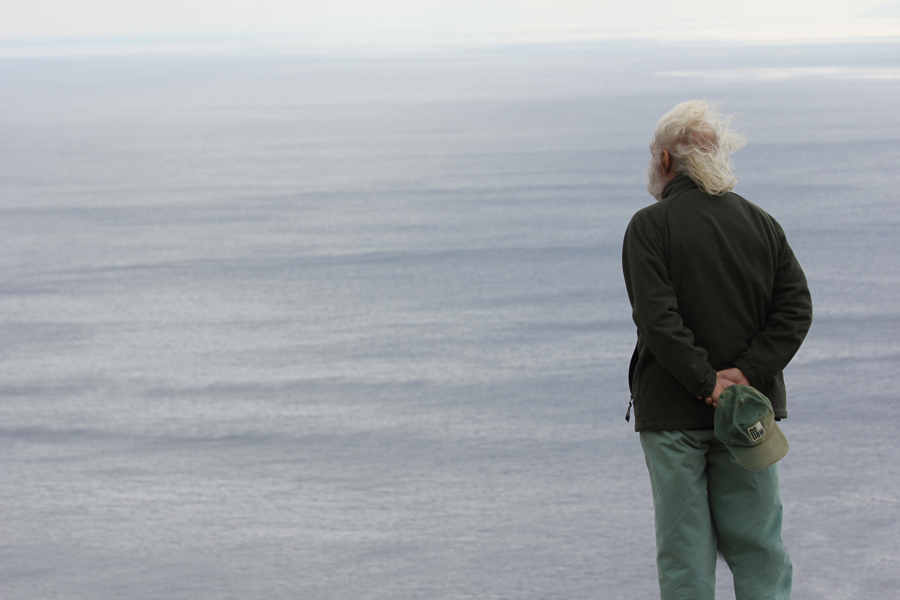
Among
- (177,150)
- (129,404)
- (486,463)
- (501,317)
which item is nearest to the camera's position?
(486,463)

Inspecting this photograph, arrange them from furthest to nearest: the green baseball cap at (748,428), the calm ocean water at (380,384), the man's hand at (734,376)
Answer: the calm ocean water at (380,384), the man's hand at (734,376), the green baseball cap at (748,428)

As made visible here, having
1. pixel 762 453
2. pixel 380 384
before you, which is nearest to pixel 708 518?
pixel 762 453

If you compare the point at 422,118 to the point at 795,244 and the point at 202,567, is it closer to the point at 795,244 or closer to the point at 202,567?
the point at 795,244

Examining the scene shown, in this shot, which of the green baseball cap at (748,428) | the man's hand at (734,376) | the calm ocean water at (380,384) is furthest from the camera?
the calm ocean water at (380,384)

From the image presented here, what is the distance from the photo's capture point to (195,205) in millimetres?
11086

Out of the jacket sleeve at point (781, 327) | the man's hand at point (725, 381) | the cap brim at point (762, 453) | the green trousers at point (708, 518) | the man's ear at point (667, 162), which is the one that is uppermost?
the man's ear at point (667, 162)

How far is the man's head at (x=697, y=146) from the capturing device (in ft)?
7.60

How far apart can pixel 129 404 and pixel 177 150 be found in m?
12.7

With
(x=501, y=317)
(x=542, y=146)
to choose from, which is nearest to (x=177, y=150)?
(x=542, y=146)

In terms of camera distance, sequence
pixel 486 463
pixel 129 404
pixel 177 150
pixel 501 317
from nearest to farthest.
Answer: pixel 486 463 < pixel 129 404 < pixel 501 317 < pixel 177 150

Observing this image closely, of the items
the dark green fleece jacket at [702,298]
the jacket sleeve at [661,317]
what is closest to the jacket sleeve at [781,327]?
the dark green fleece jacket at [702,298]

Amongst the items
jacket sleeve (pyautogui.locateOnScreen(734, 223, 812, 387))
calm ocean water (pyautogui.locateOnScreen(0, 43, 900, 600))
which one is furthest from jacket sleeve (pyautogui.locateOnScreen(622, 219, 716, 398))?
calm ocean water (pyautogui.locateOnScreen(0, 43, 900, 600))

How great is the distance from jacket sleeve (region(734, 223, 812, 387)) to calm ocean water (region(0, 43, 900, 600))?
3.02 feet

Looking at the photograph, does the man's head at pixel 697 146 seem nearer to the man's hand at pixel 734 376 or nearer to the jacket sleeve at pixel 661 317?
the jacket sleeve at pixel 661 317
